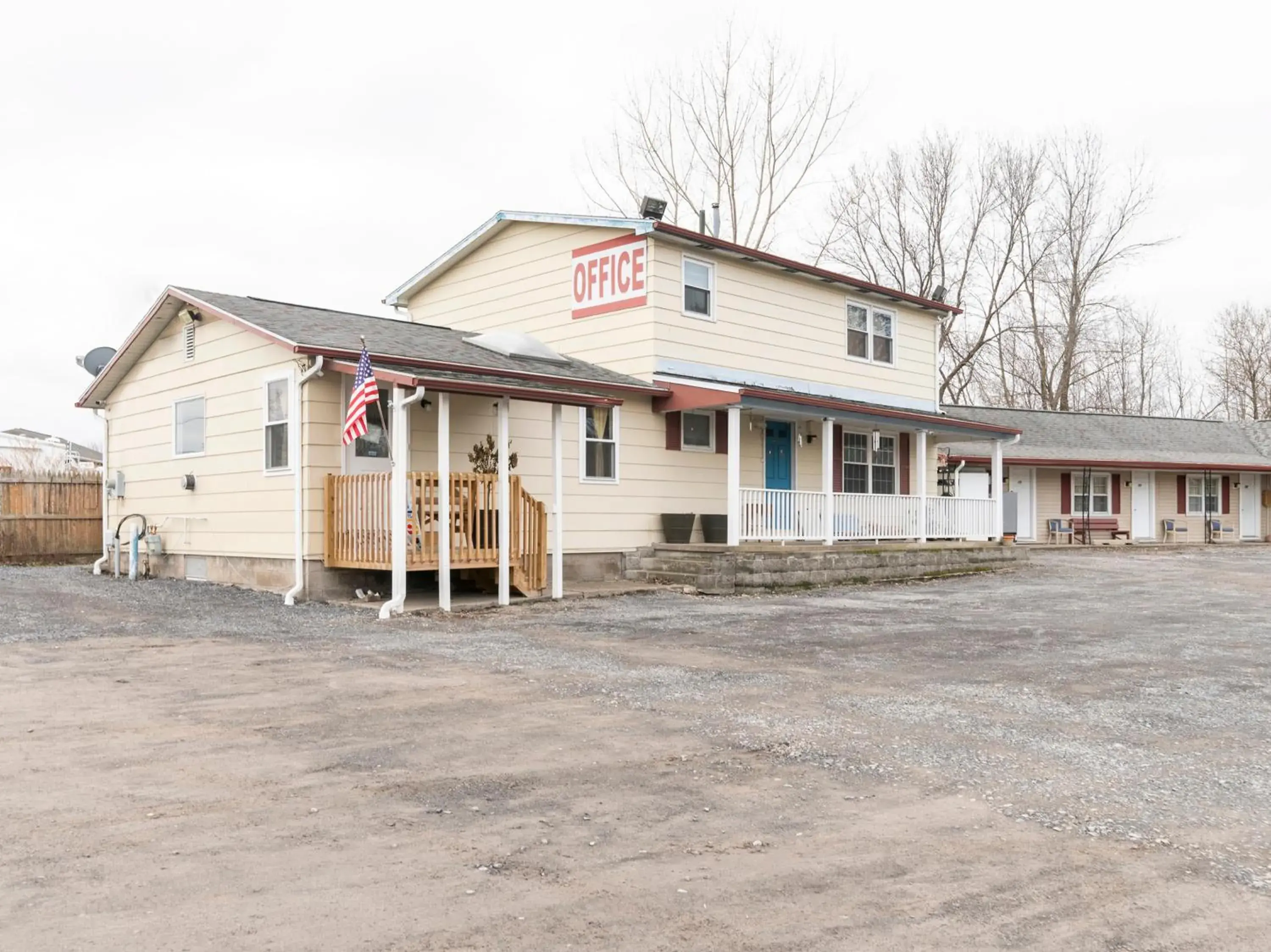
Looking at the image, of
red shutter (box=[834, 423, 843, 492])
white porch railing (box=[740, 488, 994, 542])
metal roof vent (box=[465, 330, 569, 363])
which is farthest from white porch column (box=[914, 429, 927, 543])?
metal roof vent (box=[465, 330, 569, 363])

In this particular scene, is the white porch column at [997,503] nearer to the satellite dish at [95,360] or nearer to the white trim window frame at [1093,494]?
the white trim window frame at [1093,494]

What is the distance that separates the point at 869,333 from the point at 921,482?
10.6ft

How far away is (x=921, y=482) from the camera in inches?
794

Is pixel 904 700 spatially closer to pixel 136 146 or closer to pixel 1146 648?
pixel 1146 648

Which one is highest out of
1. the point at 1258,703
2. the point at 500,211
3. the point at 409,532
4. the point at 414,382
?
the point at 500,211

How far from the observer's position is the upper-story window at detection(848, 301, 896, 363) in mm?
20703

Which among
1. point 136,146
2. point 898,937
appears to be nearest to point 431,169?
point 136,146

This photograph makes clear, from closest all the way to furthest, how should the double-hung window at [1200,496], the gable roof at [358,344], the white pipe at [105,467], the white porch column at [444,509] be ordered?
the white porch column at [444,509] < the gable roof at [358,344] < the white pipe at [105,467] < the double-hung window at [1200,496]

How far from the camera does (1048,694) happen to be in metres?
7.18

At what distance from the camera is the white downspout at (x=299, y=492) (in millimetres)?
12594

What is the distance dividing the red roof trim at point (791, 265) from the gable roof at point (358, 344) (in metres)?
2.43

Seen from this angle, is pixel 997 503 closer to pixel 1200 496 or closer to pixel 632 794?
pixel 1200 496

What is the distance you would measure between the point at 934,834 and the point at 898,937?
3.45 feet

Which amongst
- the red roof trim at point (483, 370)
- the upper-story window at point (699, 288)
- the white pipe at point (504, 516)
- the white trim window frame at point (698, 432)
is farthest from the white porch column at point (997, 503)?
the white pipe at point (504, 516)
